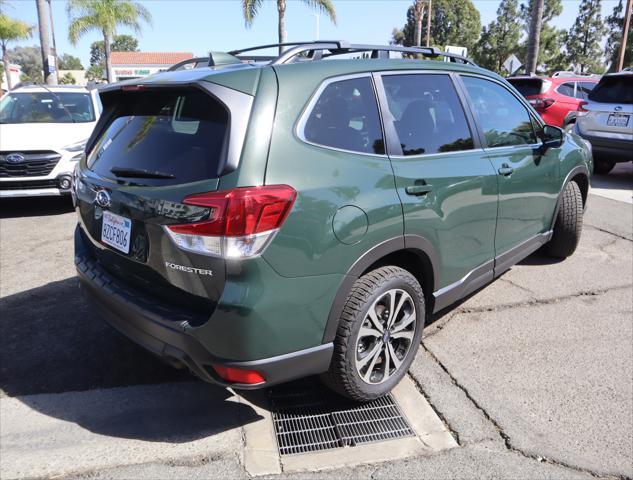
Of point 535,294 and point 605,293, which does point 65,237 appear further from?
point 605,293

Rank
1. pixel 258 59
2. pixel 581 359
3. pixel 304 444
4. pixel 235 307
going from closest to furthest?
pixel 235 307
pixel 304 444
pixel 258 59
pixel 581 359

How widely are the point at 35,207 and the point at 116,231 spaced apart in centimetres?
557

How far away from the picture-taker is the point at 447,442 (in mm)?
2623

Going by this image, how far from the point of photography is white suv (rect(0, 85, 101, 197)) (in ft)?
21.2

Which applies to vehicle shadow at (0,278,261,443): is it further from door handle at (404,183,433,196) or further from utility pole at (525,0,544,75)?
utility pole at (525,0,544,75)

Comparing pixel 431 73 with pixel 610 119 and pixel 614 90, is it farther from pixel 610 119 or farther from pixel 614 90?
pixel 614 90

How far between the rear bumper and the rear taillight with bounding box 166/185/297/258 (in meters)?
0.40

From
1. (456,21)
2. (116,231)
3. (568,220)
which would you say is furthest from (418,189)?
(456,21)

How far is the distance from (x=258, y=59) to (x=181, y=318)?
162 centimetres

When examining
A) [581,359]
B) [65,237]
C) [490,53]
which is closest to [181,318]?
[581,359]

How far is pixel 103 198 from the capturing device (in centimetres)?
266

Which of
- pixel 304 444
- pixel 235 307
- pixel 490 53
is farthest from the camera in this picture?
pixel 490 53

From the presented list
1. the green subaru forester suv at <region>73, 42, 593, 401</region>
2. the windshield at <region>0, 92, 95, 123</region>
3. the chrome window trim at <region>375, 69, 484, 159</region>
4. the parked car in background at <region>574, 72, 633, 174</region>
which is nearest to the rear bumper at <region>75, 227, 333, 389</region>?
the green subaru forester suv at <region>73, 42, 593, 401</region>

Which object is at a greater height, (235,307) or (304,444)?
(235,307)
